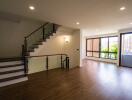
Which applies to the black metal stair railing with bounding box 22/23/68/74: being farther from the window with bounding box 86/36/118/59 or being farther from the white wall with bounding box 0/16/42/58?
the window with bounding box 86/36/118/59

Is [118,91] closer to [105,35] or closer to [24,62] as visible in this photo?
[24,62]

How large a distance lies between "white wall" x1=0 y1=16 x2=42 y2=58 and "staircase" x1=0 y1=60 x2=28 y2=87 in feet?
4.17

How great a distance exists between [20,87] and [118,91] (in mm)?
3322

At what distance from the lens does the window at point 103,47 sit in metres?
8.55

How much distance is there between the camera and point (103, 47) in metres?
9.48

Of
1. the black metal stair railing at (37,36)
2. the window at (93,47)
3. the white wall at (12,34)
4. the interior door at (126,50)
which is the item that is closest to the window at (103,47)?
the window at (93,47)

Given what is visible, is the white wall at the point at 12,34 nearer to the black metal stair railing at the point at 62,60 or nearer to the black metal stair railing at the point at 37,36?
the black metal stair railing at the point at 37,36

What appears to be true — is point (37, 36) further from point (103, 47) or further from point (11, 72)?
point (103, 47)

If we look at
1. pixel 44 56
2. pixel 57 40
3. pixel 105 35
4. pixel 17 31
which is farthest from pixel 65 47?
pixel 105 35

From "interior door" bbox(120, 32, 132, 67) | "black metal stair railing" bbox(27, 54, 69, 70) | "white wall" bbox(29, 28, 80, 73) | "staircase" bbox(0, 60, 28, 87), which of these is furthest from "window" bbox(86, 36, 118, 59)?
"staircase" bbox(0, 60, 28, 87)

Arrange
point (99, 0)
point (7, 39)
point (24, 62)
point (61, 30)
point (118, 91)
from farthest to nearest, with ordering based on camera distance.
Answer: point (61, 30) → point (7, 39) → point (24, 62) → point (118, 91) → point (99, 0)

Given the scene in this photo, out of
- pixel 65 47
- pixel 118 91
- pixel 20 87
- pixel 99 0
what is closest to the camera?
pixel 99 0

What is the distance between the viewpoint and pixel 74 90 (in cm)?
322

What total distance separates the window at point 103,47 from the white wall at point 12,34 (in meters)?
6.77
